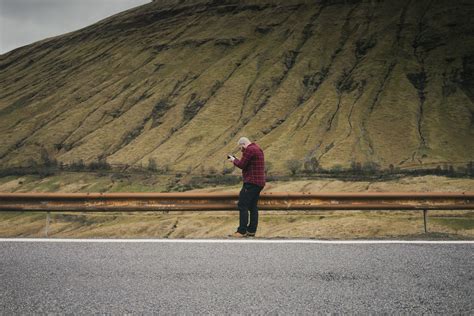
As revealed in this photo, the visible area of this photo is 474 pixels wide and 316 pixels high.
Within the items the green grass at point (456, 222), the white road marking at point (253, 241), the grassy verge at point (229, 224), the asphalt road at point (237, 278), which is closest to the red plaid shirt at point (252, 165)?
→ the white road marking at point (253, 241)

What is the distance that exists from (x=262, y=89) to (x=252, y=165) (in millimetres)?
63317

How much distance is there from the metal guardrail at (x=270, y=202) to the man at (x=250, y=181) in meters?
0.57

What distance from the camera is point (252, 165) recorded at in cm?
750

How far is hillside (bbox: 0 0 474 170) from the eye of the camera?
5591 centimetres

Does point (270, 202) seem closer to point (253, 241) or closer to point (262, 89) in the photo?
point (253, 241)

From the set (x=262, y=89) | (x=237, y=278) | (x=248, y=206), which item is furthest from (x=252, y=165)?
(x=262, y=89)

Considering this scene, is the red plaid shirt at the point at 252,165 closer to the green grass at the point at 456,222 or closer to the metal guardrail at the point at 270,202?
the metal guardrail at the point at 270,202

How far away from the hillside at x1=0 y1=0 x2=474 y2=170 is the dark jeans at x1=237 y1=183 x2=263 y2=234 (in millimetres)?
43141

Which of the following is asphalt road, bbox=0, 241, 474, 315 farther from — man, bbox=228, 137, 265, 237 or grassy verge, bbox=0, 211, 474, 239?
grassy verge, bbox=0, 211, 474, 239

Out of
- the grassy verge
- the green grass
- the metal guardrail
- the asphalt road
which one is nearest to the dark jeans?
the metal guardrail

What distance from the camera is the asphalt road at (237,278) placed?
147 inches

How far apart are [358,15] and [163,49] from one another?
37.0 m

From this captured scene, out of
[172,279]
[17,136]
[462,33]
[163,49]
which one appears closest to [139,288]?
[172,279]

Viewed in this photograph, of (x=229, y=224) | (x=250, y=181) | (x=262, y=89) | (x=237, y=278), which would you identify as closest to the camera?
(x=237, y=278)
